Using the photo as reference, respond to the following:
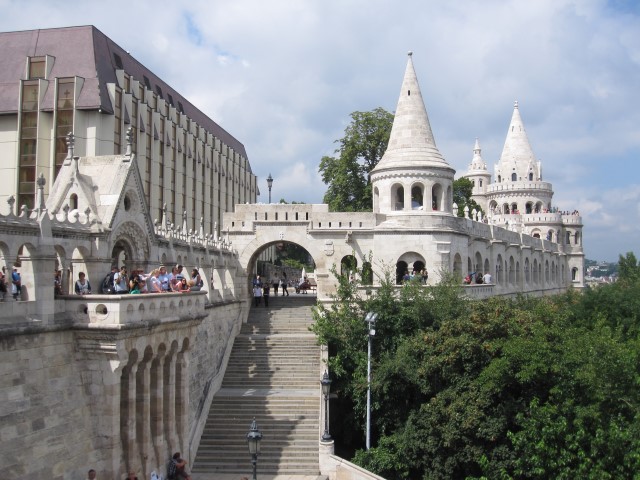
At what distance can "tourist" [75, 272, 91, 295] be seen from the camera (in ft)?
54.3

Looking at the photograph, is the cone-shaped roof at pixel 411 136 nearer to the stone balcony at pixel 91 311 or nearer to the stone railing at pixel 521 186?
the stone balcony at pixel 91 311

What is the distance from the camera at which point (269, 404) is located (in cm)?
2480

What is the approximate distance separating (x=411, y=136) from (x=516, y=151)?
3707cm

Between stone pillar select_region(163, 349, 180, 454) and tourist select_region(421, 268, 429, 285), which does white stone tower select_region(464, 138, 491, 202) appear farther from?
stone pillar select_region(163, 349, 180, 454)

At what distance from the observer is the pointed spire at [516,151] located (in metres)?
67.4

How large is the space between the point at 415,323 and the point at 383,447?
4981 mm

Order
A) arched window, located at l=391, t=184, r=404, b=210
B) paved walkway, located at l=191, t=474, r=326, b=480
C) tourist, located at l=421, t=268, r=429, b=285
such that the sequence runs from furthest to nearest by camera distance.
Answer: arched window, located at l=391, t=184, r=404, b=210
tourist, located at l=421, t=268, r=429, b=285
paved walkway, located at l=191, t=474, r=326, b=480

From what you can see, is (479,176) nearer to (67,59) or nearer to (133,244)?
(67,59)

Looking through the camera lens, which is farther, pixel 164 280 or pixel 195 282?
pixel 195 282

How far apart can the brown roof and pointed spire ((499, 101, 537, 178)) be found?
4086cm

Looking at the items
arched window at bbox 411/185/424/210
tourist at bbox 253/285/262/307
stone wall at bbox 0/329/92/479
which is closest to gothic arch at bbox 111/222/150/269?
stone wall at bbox 0/329/92/479

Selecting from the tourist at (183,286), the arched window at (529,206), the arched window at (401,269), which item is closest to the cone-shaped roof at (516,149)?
the arched window at (529,206)

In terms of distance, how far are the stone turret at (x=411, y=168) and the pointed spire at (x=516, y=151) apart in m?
35.1

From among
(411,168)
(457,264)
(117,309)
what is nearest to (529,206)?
(457,264)
